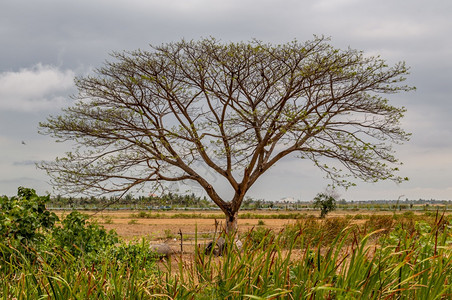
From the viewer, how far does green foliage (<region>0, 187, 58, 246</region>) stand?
7906 millimetres

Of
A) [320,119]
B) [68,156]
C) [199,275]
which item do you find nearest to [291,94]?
[320,119]

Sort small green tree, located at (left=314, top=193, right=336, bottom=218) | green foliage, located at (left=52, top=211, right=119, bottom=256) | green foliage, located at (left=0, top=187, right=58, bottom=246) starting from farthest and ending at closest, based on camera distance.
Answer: small green tree, located at (left=314, top=193, right=336, bottom=218) < green foliage, located at (left=52, top=211, right=119, bottom=256) < green foliage, located at (left=0, top=187, right=58, bottom=246)

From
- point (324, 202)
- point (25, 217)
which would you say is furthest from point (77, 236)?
point (324, 202)

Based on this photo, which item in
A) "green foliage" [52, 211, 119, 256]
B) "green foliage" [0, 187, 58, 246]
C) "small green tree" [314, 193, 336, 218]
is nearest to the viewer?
"green foliage" [0, 187, 58, 246]

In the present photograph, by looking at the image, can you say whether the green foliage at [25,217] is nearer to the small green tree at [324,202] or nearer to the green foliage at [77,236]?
the green foliage at [77,236]

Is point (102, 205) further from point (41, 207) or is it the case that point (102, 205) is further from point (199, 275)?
point (199, 275)

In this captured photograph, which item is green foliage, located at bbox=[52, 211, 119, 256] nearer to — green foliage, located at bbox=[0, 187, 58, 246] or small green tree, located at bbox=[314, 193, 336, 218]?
green foliage, located at bbox=[0, 187, 58, 246]

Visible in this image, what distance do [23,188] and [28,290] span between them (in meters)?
5.45

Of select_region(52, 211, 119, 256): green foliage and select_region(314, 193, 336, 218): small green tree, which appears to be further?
select_region(314, 193, 336, 218): small green tree

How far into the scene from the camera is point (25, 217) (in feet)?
26.6

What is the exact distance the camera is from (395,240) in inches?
266

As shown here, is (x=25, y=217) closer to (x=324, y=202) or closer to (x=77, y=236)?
(x=77, y=236)

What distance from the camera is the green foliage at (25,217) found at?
7906 mm

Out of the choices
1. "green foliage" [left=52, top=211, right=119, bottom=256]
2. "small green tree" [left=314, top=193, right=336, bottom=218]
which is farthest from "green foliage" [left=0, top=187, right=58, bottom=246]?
"small green tree" [left=314, top=193, right=336, bottom=218]
